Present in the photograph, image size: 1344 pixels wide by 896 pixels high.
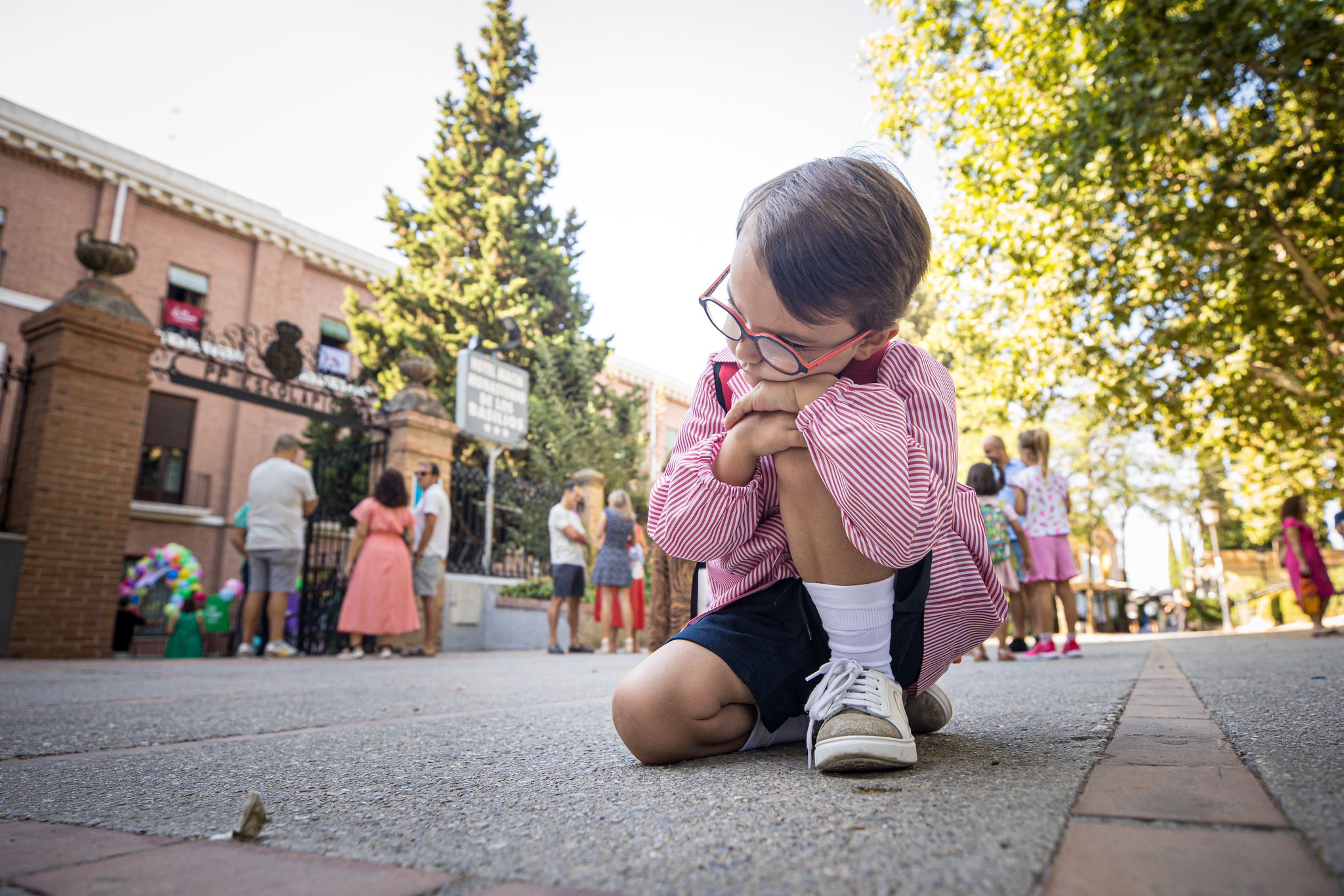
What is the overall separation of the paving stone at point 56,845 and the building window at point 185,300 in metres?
20.5

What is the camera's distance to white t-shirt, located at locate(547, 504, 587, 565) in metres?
8.74

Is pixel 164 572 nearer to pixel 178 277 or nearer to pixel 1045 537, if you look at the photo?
pixel 178 277

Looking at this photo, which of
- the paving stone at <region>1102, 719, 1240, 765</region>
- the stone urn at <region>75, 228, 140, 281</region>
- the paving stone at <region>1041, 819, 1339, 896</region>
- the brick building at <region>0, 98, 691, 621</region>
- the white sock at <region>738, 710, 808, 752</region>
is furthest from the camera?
the brick building at <region>0, 98, 691, 621</region>

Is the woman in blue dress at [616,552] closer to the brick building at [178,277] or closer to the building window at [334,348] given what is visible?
the brick building at [178,277]

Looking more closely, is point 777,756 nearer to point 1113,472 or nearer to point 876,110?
point 876,110

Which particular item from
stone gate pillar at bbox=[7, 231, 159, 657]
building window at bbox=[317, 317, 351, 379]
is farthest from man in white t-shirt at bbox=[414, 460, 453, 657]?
building window at bbox=[317, 317, 351, 379]

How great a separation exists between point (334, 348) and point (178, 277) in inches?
152

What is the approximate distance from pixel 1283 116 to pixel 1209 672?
9.38m

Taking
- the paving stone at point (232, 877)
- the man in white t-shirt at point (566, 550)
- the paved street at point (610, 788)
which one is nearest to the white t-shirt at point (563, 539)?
the man in white t-shirt at point (566, 550)

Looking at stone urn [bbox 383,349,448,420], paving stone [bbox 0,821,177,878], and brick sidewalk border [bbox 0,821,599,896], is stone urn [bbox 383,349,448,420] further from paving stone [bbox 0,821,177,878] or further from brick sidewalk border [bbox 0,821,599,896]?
brick sidewalk border [bbox 0,821,599,896]

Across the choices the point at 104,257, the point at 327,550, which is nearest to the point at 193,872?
the point at 104,257

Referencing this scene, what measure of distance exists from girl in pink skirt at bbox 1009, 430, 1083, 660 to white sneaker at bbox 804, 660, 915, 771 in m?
5.36

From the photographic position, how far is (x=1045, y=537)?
20.8ft

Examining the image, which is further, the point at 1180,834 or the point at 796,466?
the point at 796,466
